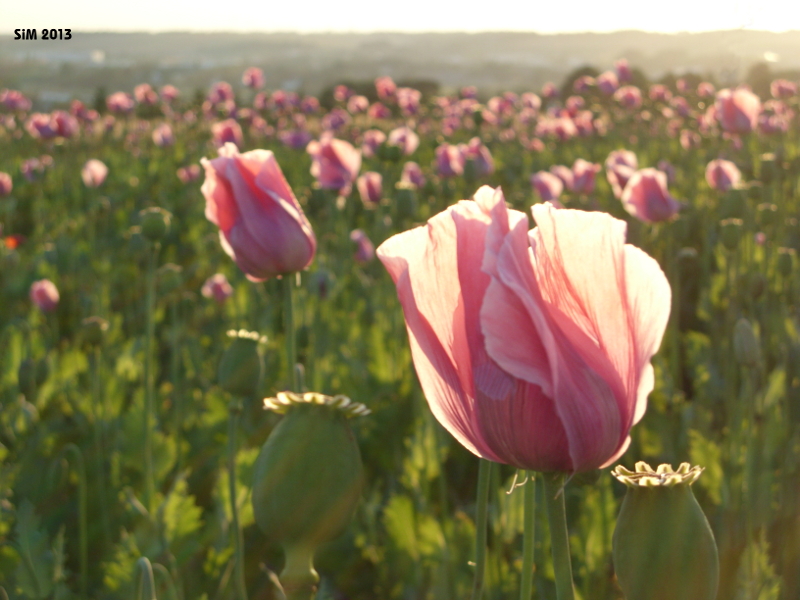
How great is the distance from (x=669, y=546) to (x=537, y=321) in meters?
0.16

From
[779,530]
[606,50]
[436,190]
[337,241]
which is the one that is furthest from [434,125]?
[606,50]

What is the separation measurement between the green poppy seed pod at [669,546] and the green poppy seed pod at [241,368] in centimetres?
63

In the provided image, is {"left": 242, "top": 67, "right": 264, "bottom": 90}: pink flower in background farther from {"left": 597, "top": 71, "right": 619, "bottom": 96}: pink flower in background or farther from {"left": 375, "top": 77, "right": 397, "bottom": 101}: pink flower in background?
{"left": 597, "top": 71, "right": 619, "bottom": 96}: pink flower in background

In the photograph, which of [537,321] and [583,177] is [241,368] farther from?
[583,177]

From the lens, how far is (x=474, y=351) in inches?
21.1

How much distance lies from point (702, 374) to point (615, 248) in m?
1.82

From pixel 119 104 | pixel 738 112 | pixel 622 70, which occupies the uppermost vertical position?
pixel 622 70

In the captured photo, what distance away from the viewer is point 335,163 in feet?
7.66

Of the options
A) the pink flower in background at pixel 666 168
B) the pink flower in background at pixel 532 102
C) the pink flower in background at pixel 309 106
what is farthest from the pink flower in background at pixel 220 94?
the pink flower in background at pixel 666 168

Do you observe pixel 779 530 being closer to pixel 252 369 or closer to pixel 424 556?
pixel 424 556

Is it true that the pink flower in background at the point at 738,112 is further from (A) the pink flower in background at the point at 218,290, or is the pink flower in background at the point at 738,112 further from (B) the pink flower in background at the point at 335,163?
(A) the pink flower in background at the point at 218,290

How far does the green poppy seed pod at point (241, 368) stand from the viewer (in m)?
1.04

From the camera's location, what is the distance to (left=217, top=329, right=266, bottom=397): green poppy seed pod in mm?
1038

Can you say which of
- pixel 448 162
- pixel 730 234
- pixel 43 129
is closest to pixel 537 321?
pixel 730 234
